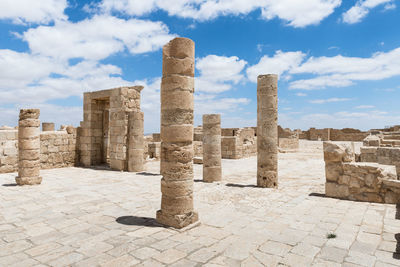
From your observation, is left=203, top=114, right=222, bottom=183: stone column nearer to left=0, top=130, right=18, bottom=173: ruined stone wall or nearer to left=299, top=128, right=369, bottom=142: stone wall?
left=0, top=130, right=18, bottom=173: ruined stone wall

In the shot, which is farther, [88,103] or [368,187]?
[88,103]

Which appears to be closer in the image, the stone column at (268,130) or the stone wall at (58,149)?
the stone column at (268,130)

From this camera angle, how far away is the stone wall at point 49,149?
38.7 ft

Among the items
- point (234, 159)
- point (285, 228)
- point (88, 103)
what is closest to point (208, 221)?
point (285, 228)

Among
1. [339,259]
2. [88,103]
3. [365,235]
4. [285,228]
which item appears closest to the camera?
[339,259]

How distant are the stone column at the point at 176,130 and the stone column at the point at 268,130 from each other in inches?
174

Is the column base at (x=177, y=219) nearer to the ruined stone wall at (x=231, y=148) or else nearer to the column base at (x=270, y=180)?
the column base at (x=270, y=180)

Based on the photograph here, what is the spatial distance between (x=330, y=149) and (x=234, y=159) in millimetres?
11047

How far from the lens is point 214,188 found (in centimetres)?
924

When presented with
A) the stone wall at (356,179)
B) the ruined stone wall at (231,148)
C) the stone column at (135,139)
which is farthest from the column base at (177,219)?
the ruined stone wall at (231,148)

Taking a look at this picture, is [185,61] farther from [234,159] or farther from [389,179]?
[234,159]

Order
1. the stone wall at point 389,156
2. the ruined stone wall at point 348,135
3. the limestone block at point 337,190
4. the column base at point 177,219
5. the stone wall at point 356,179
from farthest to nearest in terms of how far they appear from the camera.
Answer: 1. the ruined stone wall at point 348,135
2. the stone wall at point 389,156
3. the limestone block at point 337,190
4. the stone wall at point 356,179
5. the column base at point 177,219

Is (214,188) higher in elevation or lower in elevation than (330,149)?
lower

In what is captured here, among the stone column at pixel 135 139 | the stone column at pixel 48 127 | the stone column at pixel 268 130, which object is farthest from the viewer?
the stone column at pixel 48 127
